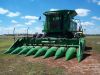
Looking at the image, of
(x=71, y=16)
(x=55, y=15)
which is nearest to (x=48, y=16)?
(x=55, y=15)

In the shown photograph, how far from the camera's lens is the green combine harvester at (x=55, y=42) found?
14.4 meters

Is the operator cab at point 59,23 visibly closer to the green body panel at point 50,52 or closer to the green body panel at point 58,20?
the green body panel at point 58,20

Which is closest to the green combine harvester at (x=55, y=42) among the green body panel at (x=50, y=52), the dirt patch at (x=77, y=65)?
the green body panel at (x=50, y=52)

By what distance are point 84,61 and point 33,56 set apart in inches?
144

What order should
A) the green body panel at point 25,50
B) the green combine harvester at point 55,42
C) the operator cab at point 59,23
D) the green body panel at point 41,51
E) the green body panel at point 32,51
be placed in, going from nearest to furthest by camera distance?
1. the green combine harvester at point 55,42
2. the green body panel at point 41,51
3. the green body panel at point 32,51
4. the green body panel at point 25,50
5. the operator cab at point 59,23

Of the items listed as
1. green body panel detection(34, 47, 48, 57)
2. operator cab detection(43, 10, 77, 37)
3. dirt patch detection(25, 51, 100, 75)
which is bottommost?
dirt patch detection(25, 51, 100, 75)

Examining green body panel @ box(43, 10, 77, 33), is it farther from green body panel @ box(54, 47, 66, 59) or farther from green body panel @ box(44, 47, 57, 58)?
green body panel @ box(54, 47, 66, 59)

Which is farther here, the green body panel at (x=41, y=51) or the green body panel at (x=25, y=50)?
the green body panel at (x=25, y=50)

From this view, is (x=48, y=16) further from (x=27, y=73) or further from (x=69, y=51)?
(x=27, y=73)

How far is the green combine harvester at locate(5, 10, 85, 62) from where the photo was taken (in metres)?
14.4

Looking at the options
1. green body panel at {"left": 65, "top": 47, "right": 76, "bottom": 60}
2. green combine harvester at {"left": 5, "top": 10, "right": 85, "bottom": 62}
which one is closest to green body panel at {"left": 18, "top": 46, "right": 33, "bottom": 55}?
green combine harvester at {"left": 5, "top": 10, "right": 85, "bottom": 62}

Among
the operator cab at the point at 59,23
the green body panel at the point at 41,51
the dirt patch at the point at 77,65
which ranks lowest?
the dirt patch at the point at 77,65

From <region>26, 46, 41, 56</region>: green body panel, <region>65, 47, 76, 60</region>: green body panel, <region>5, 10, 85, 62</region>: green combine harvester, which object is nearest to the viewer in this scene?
<region>65, 47, 76, 60</region>: green body panel

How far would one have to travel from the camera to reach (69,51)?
1403cm
